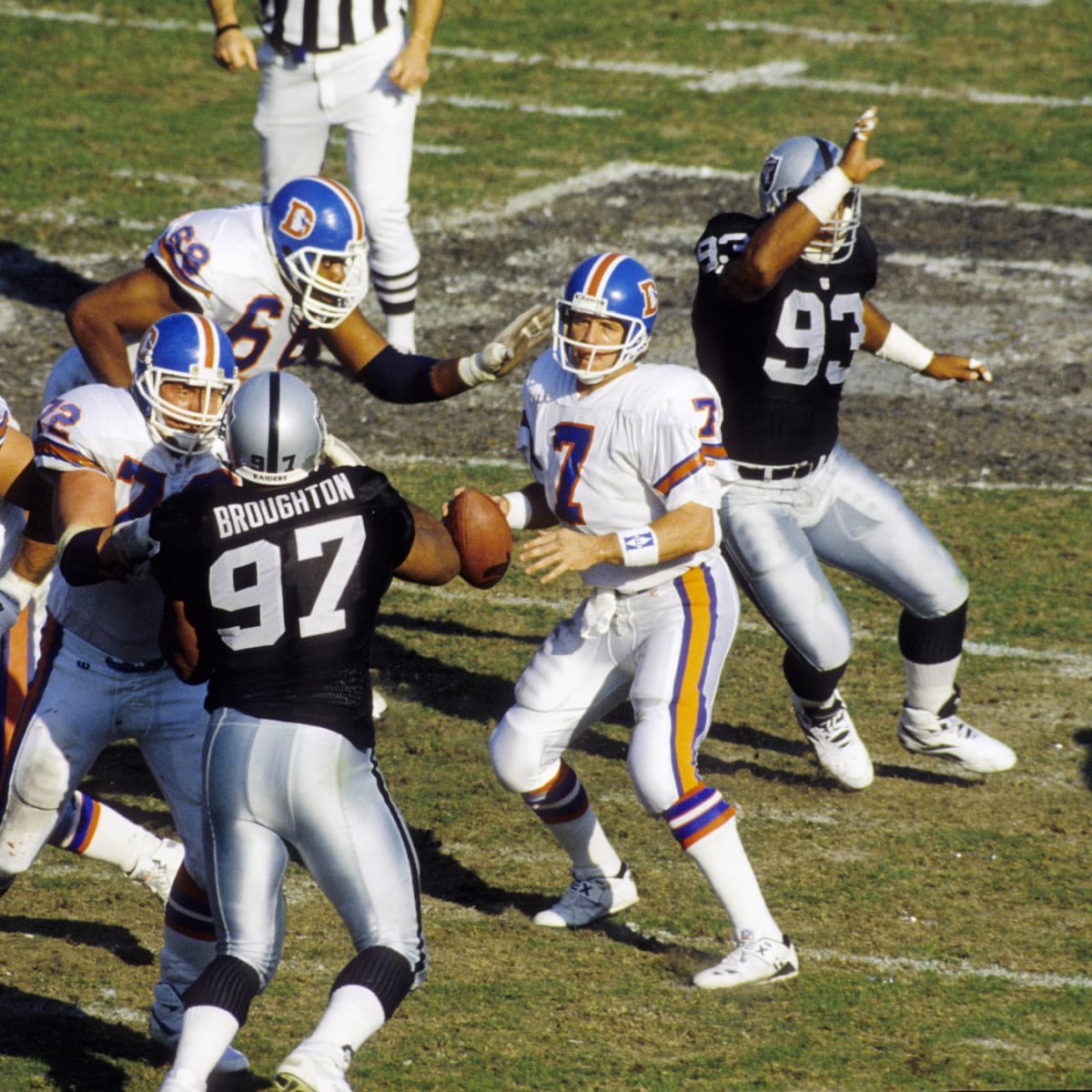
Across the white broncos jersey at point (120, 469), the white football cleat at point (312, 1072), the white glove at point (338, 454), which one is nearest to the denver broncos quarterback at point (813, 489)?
the white glove at point (338, 454)

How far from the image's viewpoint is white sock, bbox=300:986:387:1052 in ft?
12.7

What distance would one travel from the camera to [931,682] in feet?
19.6

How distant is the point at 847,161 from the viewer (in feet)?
18.0

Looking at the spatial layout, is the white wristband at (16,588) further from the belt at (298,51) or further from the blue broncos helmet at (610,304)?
the belt at (298,51)

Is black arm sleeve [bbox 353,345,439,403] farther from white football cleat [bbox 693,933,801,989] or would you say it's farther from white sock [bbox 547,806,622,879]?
white football cleat [bbox 693,933,801,989]

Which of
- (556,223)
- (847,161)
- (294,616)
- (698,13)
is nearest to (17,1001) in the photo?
(294,616)

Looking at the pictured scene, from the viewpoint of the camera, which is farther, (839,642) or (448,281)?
(448,281)

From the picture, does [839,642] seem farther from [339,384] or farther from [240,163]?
[240,163]

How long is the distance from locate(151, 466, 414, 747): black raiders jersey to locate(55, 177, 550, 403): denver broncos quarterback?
167 centimetres

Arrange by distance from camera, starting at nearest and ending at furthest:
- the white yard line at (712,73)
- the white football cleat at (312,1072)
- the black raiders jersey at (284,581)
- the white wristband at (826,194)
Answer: the white football cleat at (312,1072), the black raiders jersey at (284,581), the white wristband at (826,194), the white yard line at (712,73)

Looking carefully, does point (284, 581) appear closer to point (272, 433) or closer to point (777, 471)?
point (272, 433)

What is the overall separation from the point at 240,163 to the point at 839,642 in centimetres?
842

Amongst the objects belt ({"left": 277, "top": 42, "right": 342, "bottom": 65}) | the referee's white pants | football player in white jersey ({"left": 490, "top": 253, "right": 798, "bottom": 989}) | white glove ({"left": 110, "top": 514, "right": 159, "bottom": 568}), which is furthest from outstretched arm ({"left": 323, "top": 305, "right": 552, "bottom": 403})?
belt ({"left": 277, "top": 42, "right": 342, "bottom": 65})

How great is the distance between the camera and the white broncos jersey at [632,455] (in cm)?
496
